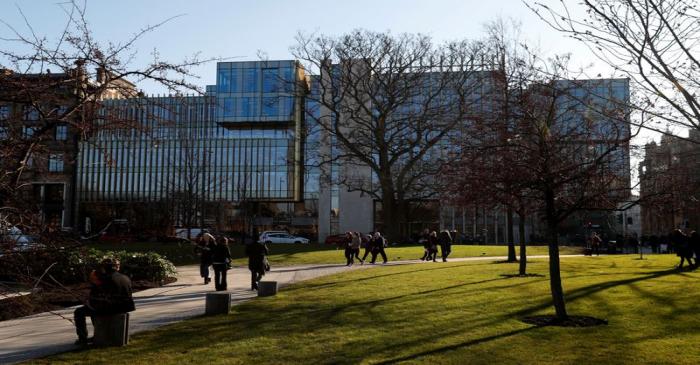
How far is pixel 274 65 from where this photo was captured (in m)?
73.7

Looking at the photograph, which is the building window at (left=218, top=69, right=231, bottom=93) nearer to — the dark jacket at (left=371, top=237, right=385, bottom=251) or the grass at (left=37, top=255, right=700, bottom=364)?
the dark jacket at (left=371, top=237, right=385, bottom=251)

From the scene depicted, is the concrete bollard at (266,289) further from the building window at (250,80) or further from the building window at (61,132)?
the building window at (250,80)

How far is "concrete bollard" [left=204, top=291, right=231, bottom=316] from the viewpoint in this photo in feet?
38.3

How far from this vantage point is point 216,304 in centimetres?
1172

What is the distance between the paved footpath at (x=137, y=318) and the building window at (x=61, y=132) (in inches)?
58.4

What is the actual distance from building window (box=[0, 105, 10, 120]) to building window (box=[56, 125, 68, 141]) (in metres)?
0.37

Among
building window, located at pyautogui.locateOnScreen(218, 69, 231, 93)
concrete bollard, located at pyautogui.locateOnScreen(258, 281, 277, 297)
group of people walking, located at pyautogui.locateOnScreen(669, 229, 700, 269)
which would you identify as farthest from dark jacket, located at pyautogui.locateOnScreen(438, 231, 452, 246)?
building window, located at pyautogui.locateOnScreen(218, 69, 231, 93)

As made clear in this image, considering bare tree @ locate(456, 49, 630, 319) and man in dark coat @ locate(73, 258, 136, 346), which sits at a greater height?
bare tree @ locate(456, 49, 630, 319)

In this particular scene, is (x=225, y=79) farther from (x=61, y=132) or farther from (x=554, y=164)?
(x=61, y=132)

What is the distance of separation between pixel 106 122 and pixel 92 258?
4.06 ft

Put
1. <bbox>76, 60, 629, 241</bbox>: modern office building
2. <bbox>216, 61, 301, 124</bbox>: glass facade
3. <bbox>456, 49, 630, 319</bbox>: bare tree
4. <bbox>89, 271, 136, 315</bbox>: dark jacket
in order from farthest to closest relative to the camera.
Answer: <bbox>216, 61, 301, 124</bbox>: glass facade
<bbox>76, 60, 629, 241</bbox>: modern office building
<bbox>456, 49, 630, 319</bbox>: bare tree
<bbox>89, 271, 136, 315</bbox>: dark jacket

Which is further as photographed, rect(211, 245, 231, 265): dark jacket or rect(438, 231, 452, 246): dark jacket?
rect(438, 231, 452, 246): dark jacket

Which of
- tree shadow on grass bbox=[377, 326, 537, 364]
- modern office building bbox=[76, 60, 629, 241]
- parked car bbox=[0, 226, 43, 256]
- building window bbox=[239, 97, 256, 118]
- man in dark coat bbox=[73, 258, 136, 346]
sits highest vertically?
building window bbox=[239, 97, 256, 118]

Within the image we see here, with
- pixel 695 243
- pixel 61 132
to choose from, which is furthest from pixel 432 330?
pixel 695 243
